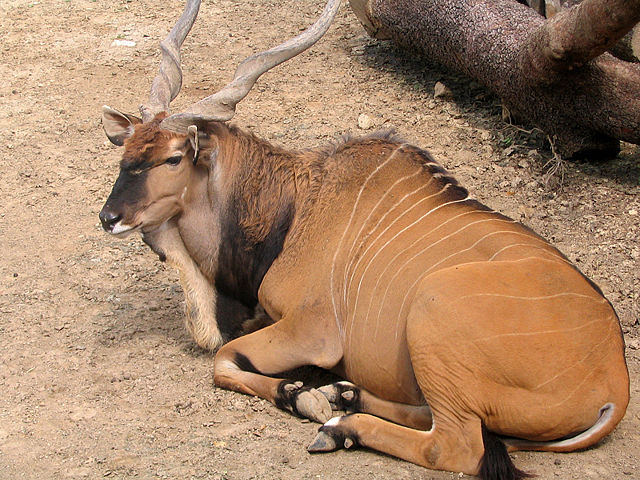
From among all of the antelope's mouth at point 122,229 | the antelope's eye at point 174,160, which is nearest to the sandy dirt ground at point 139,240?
the antelope's mouth at point 122,229

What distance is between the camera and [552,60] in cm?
460

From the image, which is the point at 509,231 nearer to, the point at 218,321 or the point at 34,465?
the point at 218,321

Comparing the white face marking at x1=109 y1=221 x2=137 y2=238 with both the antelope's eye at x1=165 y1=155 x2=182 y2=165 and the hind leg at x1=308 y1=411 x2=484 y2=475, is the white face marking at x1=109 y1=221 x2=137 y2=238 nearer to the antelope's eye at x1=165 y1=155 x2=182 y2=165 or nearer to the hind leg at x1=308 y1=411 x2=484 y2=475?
the antelope's eye at x1=165 y1=155 x2=182 y2=165

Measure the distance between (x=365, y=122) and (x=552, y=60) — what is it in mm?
1430

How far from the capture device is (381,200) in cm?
352

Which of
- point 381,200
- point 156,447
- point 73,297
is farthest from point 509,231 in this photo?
point 73,297

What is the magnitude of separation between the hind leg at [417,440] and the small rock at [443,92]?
131 inches

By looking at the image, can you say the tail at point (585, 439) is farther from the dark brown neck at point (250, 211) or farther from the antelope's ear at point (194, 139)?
the antelope's ear at point (194, 139)

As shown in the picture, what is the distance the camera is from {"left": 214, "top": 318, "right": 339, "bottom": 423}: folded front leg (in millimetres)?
3342

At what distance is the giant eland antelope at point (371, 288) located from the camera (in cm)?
282

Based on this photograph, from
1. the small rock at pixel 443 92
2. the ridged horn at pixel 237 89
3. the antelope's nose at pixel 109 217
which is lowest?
the small rock at pixel 443 92

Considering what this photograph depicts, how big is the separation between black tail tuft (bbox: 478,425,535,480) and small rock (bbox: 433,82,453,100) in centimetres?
345

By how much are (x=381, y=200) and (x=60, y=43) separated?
4647 mm

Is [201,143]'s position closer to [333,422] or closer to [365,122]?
[333,422]
